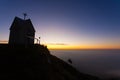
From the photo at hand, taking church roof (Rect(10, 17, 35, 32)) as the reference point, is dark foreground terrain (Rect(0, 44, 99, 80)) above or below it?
below

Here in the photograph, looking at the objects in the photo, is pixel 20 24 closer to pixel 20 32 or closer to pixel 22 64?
pixel 20 32

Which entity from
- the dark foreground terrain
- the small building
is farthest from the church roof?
the dark foreground terrain

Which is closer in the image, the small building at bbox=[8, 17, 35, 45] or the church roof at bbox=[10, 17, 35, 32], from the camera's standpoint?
the small building at bbox=[8, 17, 35, 45]

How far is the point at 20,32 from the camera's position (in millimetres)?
35000

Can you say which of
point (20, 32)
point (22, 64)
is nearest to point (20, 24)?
point (20, 32)

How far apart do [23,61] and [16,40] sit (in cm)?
1202

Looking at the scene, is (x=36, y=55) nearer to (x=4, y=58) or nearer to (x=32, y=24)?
(x=4, y=58)

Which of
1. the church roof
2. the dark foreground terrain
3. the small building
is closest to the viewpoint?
the dark foreground terrain

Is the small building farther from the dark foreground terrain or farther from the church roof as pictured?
the dark foreground terrain

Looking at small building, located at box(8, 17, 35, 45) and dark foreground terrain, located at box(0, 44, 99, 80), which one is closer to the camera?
dark foreground terrain, located at box(0, 44, 99, 80)

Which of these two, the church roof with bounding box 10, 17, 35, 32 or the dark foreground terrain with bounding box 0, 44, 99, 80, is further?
the church roof with bounding box 10, 17, 35, 32

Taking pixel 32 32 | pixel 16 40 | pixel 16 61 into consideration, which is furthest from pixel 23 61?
pixel 32 32

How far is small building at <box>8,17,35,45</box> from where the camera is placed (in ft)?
115

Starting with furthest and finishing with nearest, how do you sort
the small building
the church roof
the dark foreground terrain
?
the church roof, the small building, the dark foreground terrain
